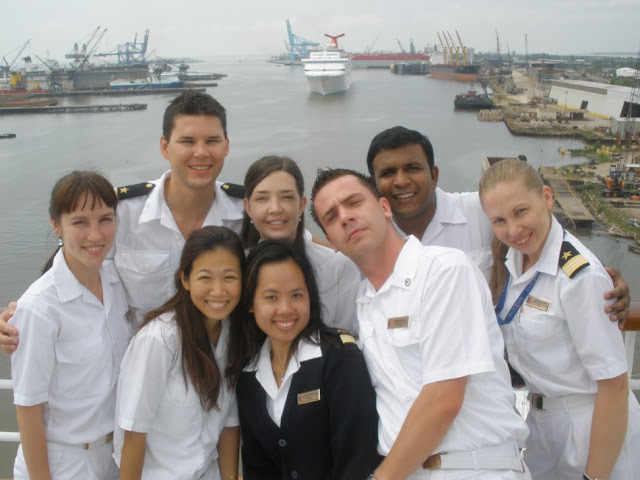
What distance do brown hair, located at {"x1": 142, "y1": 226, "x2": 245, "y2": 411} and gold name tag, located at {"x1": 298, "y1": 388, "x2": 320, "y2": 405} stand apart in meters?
0.20

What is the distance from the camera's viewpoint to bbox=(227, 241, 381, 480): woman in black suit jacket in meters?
1.04

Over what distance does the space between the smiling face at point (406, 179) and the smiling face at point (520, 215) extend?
364 millimetres

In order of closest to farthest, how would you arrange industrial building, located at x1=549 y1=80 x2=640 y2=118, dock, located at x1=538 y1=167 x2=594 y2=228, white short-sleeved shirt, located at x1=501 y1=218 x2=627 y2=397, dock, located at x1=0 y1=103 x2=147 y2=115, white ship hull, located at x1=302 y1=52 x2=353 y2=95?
white short-sleeved shirt, located at x1=501 y1=218 x2=627 y2=397 → dock, located at x1=538 y1=167 x2=594 y2=228 → industrial building, located at x1=549 y1=80 x2=640 y2=118 → dock, located at x1=0 y1=103 x2=147 y2=115 → white ship hull, located at x1=302 y1=52 x2=353 y2=95

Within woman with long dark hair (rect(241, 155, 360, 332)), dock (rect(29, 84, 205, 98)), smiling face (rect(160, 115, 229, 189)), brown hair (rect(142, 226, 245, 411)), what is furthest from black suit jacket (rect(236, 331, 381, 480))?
dock (rect(29, 84, 205, 98))

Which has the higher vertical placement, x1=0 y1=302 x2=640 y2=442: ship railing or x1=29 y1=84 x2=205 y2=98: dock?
x1=29 y1=84 x2=205 y2=98: dock

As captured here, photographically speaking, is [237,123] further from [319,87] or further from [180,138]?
[180,138]

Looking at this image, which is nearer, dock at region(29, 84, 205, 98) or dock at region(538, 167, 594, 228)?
dock at region(538, 167, 594, 228)

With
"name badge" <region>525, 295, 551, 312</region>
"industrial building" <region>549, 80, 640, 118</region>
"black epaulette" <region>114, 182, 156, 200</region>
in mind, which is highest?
"black epaulette" <region>114, 182, 156, 200</region>

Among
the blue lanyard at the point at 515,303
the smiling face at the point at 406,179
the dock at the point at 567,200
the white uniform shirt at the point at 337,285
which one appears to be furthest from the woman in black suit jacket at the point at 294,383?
the dock at the point at 567,200

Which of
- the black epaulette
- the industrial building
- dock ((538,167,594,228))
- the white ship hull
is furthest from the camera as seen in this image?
the white ship hull

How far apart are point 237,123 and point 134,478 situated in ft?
74.2

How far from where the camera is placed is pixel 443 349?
37.9 inches

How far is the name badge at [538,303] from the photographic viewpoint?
44.3 inches

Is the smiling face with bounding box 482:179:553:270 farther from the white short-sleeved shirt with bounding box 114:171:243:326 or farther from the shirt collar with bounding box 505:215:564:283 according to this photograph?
the white short-sleeved shirt with bounding box 114:171:243:326
